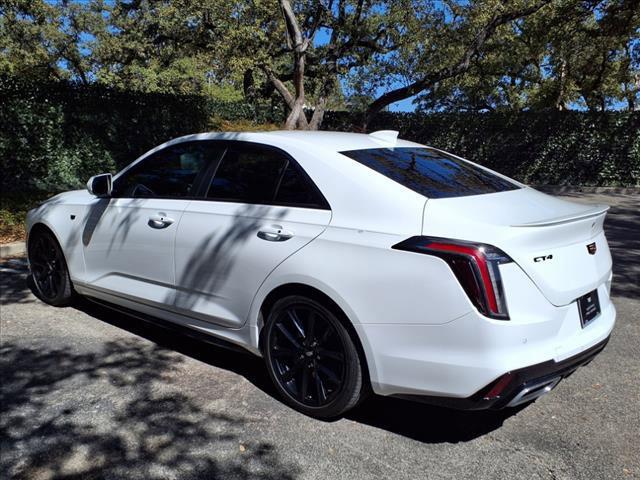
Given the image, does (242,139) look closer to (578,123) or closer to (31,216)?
(31,216)

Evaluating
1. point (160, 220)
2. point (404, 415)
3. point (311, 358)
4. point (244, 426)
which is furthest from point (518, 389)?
point (160, 220)

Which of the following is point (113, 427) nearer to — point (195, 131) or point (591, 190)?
point (195, 131)

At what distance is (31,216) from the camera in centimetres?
537

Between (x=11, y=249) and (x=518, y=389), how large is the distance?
274 inches

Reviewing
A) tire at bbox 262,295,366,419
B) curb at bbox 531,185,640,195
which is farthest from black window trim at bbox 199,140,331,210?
curb at bbox 531,185,640,195

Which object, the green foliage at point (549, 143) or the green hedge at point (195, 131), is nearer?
the green hedge at point (195, 131)

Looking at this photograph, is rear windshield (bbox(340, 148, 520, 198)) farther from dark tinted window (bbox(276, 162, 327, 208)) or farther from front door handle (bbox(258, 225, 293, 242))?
front door handle (bbox(258, 225, 293, 242))

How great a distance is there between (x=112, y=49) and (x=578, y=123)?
16588 mm

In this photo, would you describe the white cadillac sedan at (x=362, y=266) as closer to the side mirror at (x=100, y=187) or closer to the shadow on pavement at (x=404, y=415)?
the side mirror at (x=100, y=187)

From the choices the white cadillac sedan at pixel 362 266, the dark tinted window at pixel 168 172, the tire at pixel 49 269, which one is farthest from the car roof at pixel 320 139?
the tire at pixel 49 269

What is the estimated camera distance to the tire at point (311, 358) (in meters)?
3.15

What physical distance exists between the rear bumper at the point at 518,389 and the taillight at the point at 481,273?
314 mm

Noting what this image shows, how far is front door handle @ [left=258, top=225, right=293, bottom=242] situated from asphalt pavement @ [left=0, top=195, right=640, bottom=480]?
3.43 feet

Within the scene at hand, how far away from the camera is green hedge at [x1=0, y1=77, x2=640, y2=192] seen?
1175cm
